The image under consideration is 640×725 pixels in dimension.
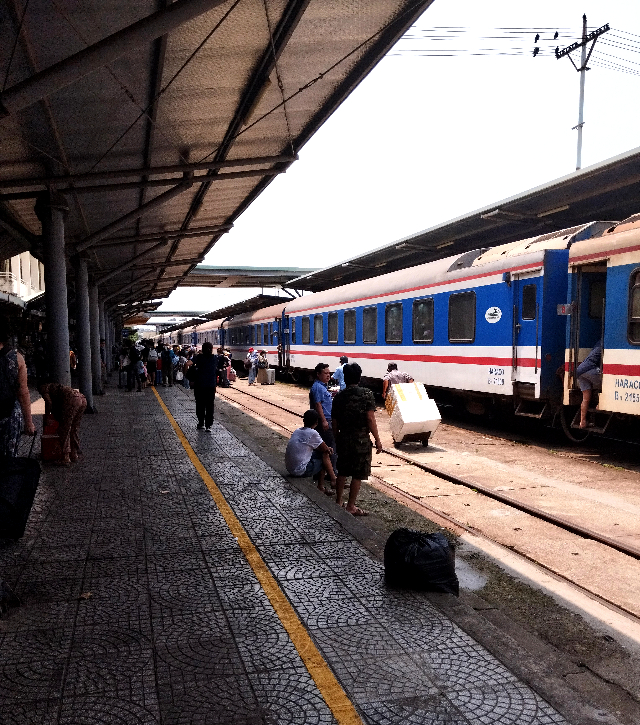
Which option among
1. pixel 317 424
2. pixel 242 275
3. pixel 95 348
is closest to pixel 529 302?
pixel 317 424

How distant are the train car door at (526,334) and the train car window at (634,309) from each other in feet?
6.62

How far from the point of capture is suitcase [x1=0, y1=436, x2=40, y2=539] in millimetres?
5422

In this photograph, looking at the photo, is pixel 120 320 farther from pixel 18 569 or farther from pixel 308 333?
pixel 18 569

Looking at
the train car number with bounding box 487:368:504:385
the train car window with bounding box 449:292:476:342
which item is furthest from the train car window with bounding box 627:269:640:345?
the train car window with bounding box 449:292:476:342

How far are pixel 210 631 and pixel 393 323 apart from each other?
14102 millimetres

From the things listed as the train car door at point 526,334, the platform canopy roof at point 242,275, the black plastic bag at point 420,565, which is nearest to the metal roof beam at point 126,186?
the train car door at point 526,334

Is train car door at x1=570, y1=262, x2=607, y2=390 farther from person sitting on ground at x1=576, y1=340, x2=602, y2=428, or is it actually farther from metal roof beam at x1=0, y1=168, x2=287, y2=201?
metal roof beam at x1=0, y1=168, x2=287, y2=201

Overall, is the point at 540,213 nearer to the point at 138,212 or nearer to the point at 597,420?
the point at 597,420

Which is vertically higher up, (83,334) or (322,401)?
(83,334)

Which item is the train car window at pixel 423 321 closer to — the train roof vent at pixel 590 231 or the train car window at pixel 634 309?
the train roof vent at pixel 590 231

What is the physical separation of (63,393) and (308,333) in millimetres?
16609

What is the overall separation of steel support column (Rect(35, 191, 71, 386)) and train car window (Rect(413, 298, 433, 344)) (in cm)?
796

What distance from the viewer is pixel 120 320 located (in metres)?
60.1

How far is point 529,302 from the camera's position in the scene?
39.5 feet
